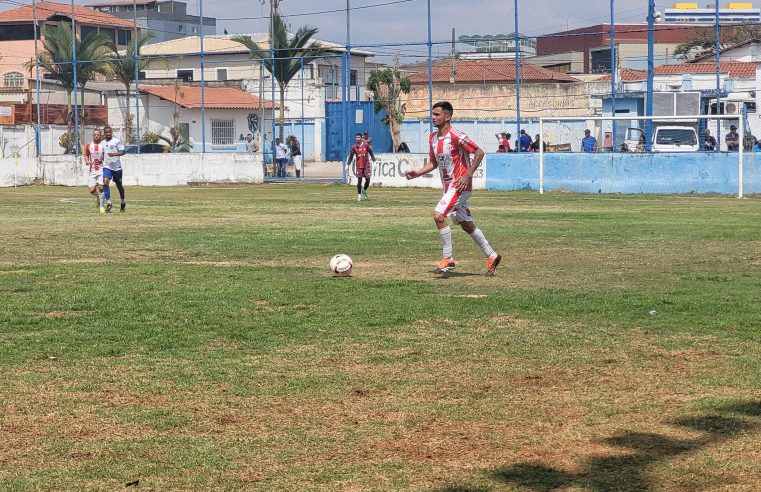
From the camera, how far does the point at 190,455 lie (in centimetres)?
556

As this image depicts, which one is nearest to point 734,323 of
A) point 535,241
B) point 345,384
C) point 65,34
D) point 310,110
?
point 345,384

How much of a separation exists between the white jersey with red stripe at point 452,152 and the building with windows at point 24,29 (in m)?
69.6

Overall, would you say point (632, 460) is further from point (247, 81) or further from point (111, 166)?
point (247, 81)

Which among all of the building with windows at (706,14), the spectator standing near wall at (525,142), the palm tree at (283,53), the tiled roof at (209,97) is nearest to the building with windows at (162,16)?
the tiled roof at (209,97)

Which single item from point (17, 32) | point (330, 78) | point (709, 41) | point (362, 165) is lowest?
point (362, 165)

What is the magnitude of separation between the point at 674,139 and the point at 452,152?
21.6 m

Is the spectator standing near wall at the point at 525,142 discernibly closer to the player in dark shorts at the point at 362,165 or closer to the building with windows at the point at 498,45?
the building with windows at the point at 498,45

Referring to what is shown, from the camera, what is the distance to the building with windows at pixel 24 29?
8094 centimetres

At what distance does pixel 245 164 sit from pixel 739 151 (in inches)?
760

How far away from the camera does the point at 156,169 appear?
43906mm

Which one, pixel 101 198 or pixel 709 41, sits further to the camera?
pixel 709 41

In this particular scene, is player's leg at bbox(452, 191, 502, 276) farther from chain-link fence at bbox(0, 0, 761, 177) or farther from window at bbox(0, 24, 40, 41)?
window at bbox(0, 24, 40, 41)

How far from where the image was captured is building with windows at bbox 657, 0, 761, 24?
40.1 meters

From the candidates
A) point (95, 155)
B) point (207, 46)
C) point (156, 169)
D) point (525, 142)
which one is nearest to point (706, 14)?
point (525, 142)
